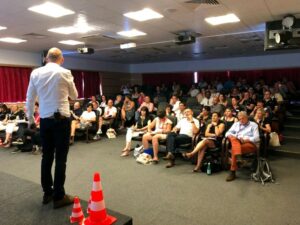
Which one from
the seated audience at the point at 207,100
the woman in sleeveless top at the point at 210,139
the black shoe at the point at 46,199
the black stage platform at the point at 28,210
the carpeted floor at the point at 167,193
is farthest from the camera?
the seated audience at the point at 207,100

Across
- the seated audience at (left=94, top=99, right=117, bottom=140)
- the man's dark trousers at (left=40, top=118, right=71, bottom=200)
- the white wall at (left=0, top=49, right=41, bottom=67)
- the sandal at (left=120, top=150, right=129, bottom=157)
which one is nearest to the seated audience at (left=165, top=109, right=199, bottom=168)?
the sandal at (left=120, top=150, right=129, bottom=157)

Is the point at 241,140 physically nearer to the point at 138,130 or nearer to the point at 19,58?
the point at 138,130

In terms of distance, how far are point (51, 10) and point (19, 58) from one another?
195 inches

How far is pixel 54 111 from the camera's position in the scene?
6.81ft

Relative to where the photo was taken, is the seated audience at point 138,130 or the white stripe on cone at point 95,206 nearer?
the white stripe on cone at point 95,206

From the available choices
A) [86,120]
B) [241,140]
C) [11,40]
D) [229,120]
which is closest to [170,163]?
[241,140]

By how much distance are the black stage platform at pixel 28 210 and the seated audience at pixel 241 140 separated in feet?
7.47

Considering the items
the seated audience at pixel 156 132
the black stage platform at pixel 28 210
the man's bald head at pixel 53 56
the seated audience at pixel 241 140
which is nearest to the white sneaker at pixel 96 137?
the seated audience at pixel 156 132

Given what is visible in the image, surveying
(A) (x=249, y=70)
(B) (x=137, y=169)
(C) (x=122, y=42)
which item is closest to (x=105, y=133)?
(C) (x=122, y=42)

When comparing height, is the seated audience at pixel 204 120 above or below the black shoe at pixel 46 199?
above

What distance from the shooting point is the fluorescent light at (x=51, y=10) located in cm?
383

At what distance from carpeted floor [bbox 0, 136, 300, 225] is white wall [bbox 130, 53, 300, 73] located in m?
6.74

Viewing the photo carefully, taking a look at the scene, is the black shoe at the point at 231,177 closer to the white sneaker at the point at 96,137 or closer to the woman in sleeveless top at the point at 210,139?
the woman in sleeveless top at the point at 210,139

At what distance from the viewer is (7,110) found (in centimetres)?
733
